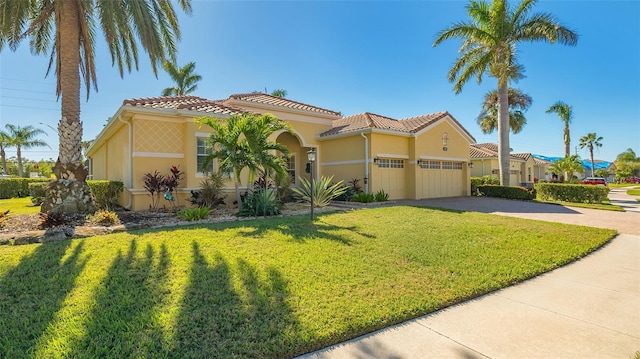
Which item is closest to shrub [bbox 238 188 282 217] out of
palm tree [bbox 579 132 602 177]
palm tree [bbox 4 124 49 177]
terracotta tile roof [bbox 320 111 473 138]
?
terracotta tile roof [bbox 320 111 473 138]

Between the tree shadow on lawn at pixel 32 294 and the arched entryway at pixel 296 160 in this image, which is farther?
the arched entryway at pixel 296 160

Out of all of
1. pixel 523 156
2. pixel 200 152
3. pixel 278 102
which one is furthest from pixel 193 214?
pixel 523 156

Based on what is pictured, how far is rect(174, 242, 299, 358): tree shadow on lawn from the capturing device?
3.00 meters

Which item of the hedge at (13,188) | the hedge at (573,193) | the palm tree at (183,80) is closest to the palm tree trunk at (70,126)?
the hedge at (13,188)

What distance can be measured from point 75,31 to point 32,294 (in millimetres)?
10327

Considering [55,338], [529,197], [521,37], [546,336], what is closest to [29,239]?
[55,338]

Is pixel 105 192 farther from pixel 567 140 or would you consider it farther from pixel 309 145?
pixel 567 140

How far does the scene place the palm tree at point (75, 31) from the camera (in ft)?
32.9

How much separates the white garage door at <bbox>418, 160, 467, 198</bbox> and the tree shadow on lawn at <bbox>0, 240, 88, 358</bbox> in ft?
55.7

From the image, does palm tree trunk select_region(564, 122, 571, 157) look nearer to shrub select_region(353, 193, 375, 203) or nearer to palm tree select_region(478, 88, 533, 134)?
palm tree select_region(478, 88, 533, 134)

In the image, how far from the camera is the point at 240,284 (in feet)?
14.4

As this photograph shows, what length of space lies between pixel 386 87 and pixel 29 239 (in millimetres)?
19458

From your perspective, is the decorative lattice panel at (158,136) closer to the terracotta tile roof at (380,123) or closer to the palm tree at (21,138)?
the terracotta tile roof at (380,123)

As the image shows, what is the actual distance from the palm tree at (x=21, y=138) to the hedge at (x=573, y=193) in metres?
57.1
